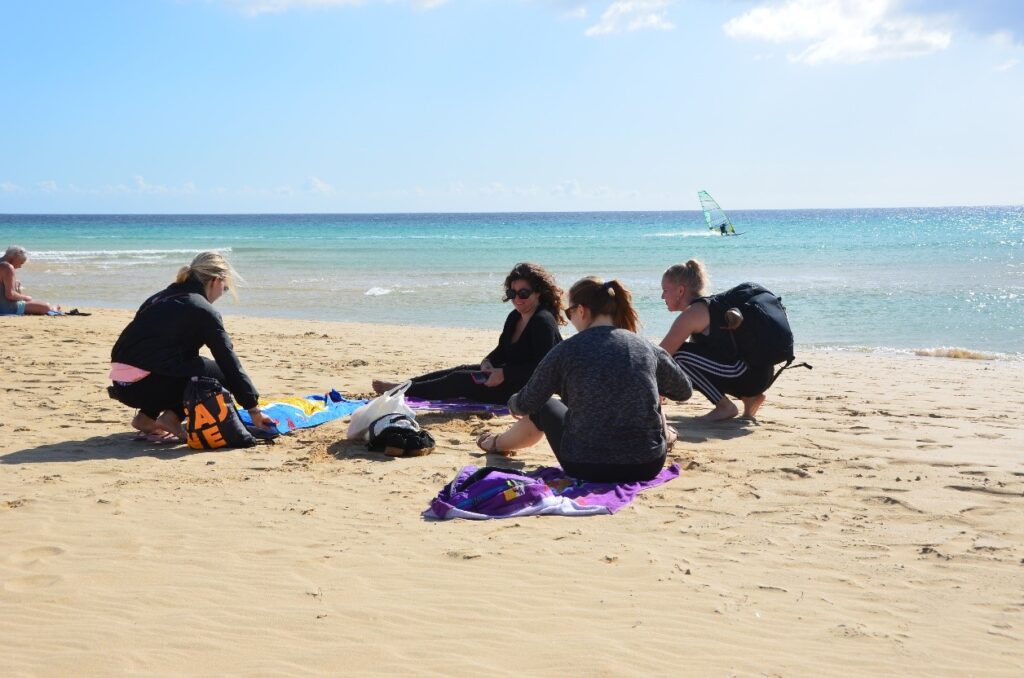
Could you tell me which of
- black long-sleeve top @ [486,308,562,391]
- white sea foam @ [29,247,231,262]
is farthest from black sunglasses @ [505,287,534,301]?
white sea foam @ [29,247,231,262]

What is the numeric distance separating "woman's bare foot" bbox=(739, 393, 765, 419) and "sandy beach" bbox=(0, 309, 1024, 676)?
156 mm

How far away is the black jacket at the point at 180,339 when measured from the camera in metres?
5.96

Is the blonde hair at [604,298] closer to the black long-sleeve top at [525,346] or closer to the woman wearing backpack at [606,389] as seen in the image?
the woman wearing backpack at [606,389]

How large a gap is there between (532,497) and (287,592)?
1458mm

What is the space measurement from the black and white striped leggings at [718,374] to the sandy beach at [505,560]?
266 mm

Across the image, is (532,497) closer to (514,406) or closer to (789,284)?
(514,406)

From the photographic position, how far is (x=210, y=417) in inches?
235

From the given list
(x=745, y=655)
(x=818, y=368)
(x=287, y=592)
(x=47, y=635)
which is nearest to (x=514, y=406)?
(x=287, y=592)

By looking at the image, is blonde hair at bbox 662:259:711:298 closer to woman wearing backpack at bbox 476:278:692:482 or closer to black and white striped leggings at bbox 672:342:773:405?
black and white striped leggings at bbox 672:342:773:405

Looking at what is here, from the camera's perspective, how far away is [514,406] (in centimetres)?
508

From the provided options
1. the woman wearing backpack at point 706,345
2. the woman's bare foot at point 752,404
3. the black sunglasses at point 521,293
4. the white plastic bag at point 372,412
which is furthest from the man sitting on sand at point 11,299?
the woman's bare foot at point 752,404

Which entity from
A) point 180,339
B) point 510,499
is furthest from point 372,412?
point 510,499

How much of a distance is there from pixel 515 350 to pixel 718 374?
1473 millimetres

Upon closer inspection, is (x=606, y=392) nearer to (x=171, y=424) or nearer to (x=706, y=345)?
(x=706, y=345)
